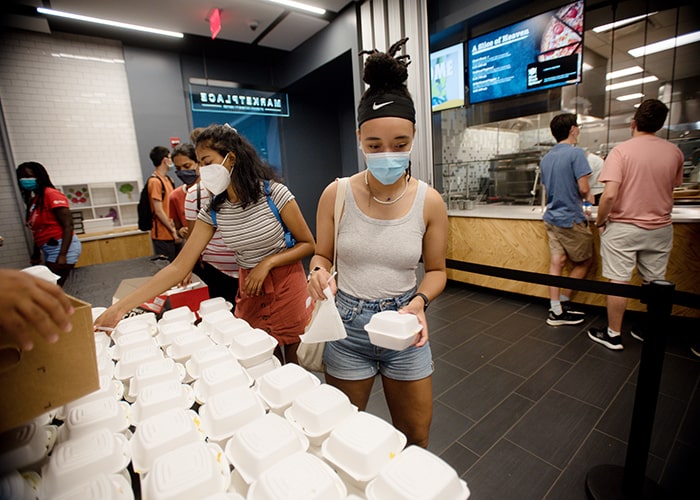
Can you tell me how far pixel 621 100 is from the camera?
17.2ft

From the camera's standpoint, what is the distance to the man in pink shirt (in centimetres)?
271

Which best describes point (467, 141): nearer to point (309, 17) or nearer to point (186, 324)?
point (309, 17)

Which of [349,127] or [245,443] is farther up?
[349,127]

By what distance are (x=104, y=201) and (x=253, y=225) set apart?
6.07 m

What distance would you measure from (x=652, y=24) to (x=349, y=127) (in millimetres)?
5554

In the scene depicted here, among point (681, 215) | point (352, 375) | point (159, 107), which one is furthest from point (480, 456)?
point (159, 107)

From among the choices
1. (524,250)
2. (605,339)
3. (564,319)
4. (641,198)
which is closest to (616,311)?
(605,339)

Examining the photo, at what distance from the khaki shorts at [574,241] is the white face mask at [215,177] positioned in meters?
3.30

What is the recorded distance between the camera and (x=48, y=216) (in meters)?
3.41

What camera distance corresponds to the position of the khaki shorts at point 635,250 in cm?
281

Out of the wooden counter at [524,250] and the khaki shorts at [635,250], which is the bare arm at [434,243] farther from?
the wooden counter at [524,250]

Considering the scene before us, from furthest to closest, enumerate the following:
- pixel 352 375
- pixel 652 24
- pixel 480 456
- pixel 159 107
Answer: pixel 159 107 < pixel 652 24 < pixel 480 456 < pixel 352 375

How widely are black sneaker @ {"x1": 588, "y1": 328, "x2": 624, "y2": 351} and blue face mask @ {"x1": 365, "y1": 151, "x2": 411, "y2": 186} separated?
2959mm

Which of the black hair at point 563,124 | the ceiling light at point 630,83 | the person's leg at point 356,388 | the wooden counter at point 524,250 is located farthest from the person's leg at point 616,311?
the ceiling light at point 630,83
